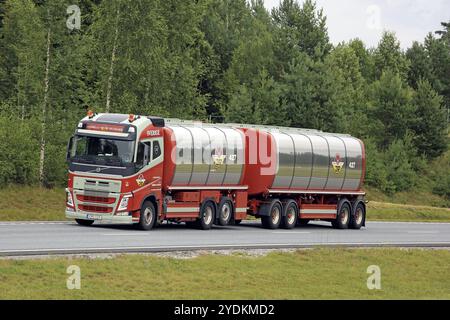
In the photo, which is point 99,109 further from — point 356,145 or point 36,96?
point 356,145

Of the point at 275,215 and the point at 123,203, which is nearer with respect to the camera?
the point at 123,203

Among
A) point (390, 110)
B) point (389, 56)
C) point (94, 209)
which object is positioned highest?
point (389, 56)

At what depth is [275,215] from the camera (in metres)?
36.8

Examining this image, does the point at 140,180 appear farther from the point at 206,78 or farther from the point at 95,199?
the point at 206,78

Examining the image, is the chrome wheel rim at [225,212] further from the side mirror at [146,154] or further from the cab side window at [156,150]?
the side mirror at [146,154]

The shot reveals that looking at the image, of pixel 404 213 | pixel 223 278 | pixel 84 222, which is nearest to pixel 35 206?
pixel 84 222

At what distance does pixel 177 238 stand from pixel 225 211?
22.9ft

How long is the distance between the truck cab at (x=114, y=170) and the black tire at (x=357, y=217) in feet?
37.5

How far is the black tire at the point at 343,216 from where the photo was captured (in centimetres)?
4028

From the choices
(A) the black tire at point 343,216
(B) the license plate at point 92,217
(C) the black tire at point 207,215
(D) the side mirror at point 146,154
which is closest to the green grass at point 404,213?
(A) the black tire at point 343,216

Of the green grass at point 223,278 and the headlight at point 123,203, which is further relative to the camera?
the headlight at point 123,203

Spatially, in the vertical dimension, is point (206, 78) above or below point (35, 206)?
above

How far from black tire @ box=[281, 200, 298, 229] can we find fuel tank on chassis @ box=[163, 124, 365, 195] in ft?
2.03

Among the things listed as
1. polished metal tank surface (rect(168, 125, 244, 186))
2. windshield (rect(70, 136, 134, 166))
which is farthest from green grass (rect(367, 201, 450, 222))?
windshield (rect(70, 136, 134, 166))
